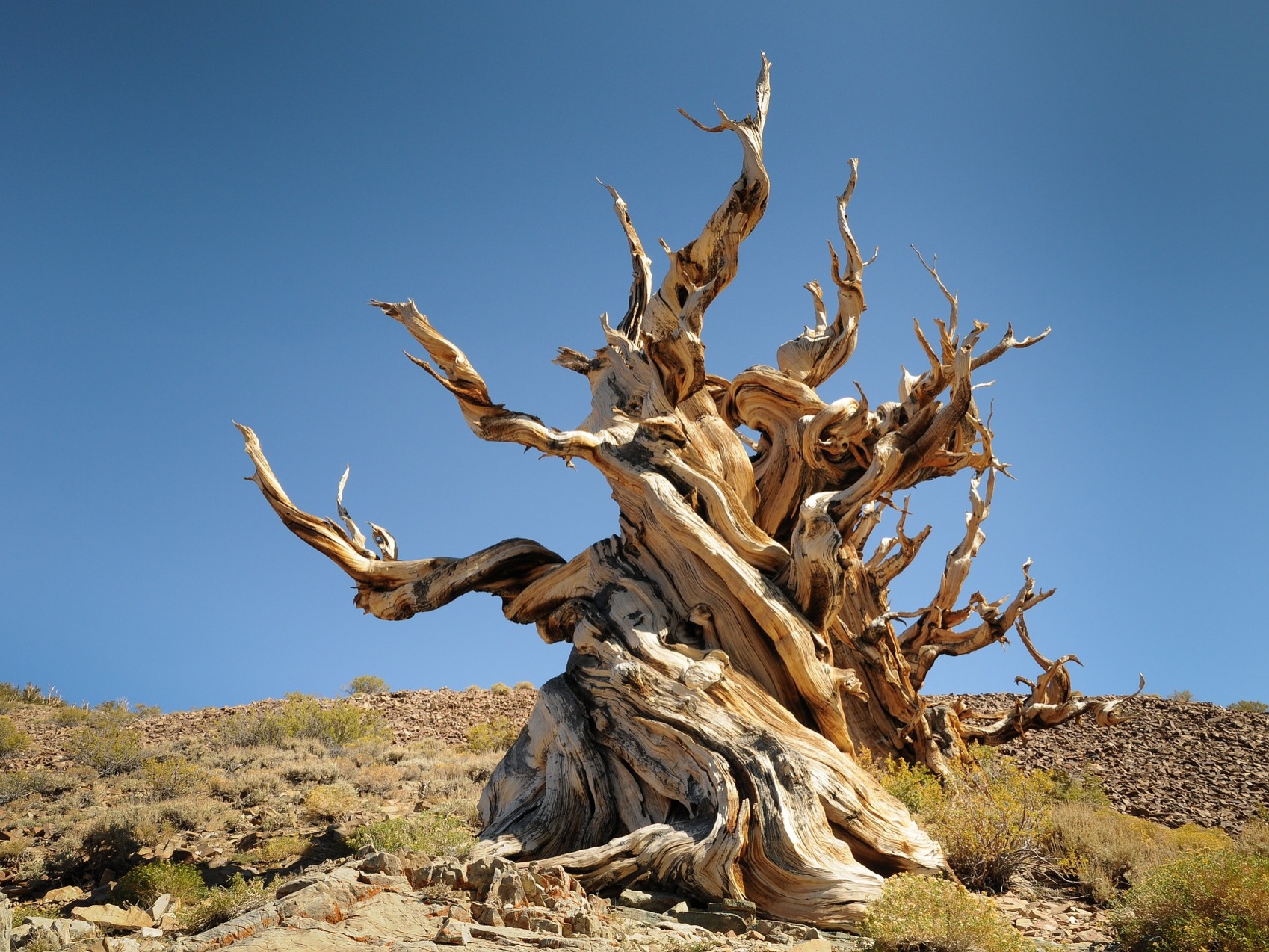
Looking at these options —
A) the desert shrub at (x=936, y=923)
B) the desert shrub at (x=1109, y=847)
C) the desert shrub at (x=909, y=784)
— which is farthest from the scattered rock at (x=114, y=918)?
the desert shrub at (x=1109, y=847)

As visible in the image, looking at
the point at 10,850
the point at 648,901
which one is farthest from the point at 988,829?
the point at 10,850

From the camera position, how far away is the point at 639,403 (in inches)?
358

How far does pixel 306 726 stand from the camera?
46.1 feet

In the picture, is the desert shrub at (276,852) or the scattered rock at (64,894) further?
the desert shrub at (276,852)

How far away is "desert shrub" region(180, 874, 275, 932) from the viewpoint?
5.08 meters

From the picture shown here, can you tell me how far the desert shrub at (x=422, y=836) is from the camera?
6578 millimetres

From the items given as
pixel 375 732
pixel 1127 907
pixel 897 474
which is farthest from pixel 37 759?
pixel 1127 907

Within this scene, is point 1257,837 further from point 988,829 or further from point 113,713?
point 113,713

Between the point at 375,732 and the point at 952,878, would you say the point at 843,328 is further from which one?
the point at 375,732

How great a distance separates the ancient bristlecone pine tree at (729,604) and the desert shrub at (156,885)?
2.15m

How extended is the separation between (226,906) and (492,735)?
8.80 m

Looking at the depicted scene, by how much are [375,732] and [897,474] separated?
9129 millimetres

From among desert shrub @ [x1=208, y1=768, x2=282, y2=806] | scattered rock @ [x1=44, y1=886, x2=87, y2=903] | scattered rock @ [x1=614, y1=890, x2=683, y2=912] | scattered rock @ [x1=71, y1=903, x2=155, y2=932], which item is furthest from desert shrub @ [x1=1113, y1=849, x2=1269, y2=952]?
desert shrub @ [x1=208, y1=768, x2=282, y2=806]

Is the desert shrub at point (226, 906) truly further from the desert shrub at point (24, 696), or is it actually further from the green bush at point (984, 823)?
the desert shrub at point (24, 696)
